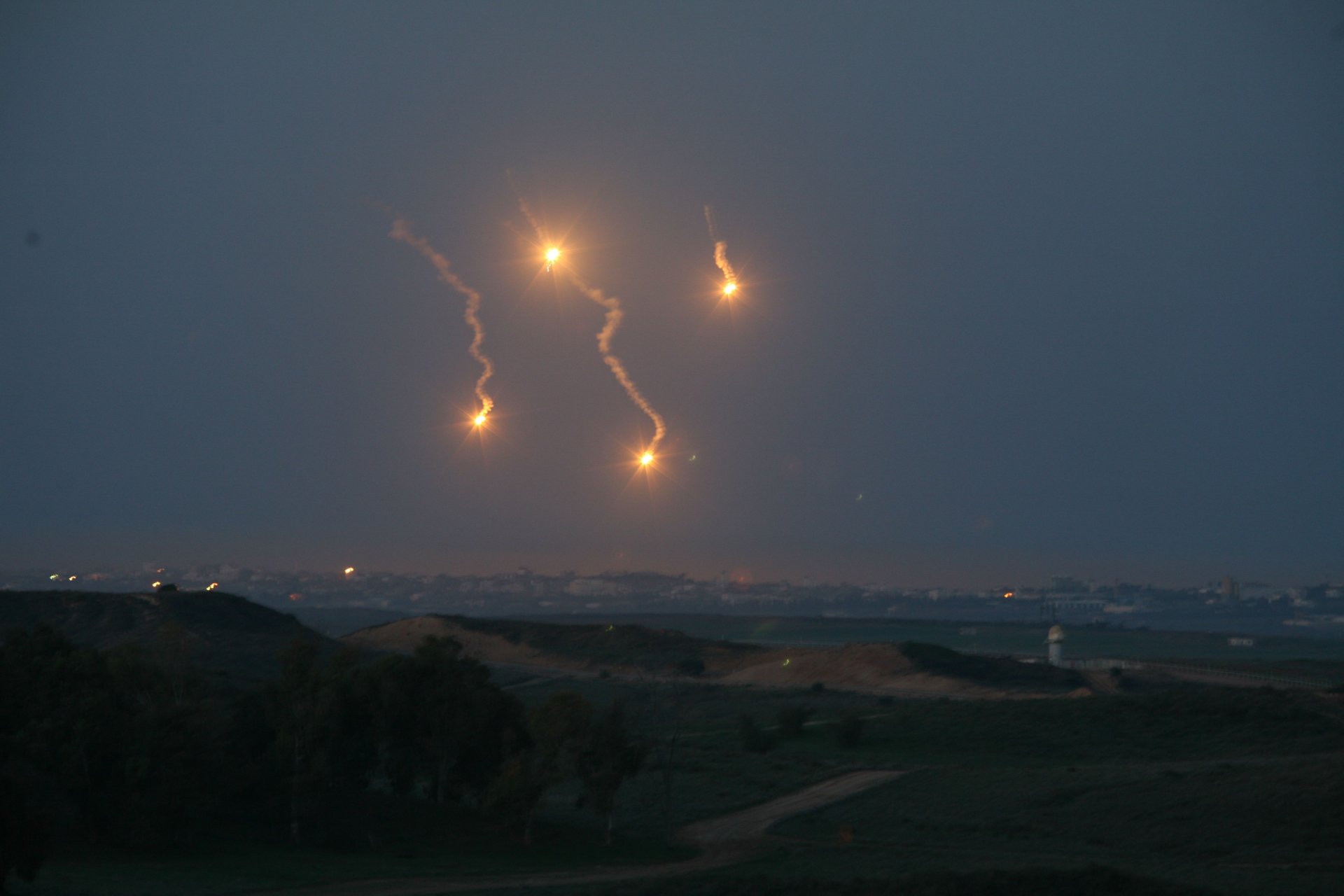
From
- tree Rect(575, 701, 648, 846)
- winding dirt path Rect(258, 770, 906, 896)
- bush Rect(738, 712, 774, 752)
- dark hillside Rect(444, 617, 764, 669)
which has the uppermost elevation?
dark hillside Rect(444, 617, 764, 669)

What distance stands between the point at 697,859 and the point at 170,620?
70.6m

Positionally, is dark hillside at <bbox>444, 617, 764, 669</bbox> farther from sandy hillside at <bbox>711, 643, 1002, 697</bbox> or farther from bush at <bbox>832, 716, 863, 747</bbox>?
bush at <bbox>832, 716, 863, 747</bbox>

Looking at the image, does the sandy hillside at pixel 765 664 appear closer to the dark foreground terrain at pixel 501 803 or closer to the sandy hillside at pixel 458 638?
the sandy hillside at pixel 458 638

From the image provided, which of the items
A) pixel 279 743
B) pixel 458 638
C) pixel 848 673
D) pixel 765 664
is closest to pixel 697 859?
pixel 279 743

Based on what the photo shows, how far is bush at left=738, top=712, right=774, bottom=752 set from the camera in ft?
188

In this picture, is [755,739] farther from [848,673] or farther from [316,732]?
[848,673]

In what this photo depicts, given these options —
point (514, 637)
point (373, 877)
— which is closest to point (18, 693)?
point (373, 877)

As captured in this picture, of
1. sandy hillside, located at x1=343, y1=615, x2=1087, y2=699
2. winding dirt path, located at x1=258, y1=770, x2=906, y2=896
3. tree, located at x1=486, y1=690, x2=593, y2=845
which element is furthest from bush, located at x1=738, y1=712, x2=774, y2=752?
tree, located at x1=486, y1=690, x2=593, y2=845

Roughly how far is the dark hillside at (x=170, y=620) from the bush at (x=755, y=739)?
3634 cm

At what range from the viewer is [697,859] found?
3512 cm

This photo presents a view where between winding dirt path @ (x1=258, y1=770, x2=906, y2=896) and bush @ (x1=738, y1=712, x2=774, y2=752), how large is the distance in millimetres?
9027

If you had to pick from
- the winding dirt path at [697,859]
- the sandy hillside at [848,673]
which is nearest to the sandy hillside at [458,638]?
the sandy hillside at [848,673]

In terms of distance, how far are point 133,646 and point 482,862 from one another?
47.5 feet

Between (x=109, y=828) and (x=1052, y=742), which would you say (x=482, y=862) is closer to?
(x=109, y=828)
